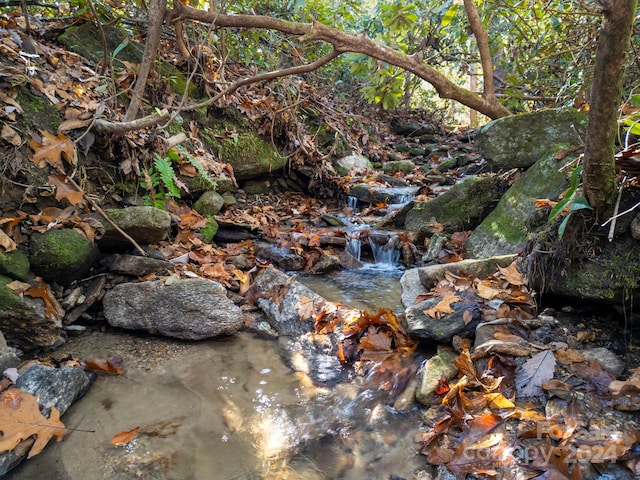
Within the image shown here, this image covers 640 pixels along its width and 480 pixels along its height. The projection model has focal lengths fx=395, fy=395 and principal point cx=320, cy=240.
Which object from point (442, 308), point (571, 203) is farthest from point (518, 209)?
point (442, 308)

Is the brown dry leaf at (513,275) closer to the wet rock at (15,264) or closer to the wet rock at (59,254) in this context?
the wet rock at (59,254)

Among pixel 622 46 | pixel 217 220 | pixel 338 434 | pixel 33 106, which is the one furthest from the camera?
pixel 217 220

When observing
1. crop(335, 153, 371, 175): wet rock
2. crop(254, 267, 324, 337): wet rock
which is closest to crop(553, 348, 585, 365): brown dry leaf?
crop(254, 267, 324, 337): wet rock

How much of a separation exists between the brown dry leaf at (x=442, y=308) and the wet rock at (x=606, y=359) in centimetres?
85

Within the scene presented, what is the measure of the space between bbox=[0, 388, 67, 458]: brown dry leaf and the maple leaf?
1.98m

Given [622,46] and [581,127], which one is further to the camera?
[581,127]

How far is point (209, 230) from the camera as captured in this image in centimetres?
522

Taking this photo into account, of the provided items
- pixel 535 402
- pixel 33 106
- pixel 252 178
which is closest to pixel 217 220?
pixel 252 178

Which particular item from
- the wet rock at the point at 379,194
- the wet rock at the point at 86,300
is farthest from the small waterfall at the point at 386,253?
the wet rock at the point at 86,300

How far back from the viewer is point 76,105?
4051mm

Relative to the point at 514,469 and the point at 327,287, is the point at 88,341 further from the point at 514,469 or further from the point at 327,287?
the point at 514,469

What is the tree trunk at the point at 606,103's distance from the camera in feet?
6.54

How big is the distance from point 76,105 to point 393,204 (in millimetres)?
5402

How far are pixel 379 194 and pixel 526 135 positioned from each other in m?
3.17
